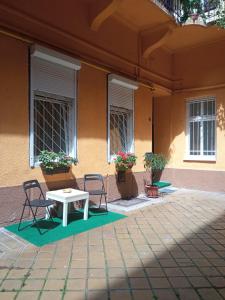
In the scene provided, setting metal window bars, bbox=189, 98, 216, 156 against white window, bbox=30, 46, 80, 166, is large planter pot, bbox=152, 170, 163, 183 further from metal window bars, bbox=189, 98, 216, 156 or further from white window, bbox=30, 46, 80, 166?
white window, bbox=30, 46, 80, 166

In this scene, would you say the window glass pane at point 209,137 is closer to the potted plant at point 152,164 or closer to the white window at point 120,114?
the potted plant at point 152,164

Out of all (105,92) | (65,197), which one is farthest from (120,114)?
(65,197)

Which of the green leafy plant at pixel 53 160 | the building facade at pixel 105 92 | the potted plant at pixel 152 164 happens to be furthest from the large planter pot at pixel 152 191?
the green leafy plant at pixel 53 160

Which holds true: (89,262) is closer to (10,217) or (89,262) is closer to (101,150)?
(10,217)

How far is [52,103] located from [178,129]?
Result: 181 inches

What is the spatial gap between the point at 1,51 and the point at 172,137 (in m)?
5.87

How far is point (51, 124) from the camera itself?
554 centimetres

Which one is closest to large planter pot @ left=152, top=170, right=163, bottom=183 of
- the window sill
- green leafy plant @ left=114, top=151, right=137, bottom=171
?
the window sill

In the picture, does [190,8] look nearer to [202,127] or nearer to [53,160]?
[202,127]

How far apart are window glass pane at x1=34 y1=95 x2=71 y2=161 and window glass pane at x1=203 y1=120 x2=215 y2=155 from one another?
4420 mm

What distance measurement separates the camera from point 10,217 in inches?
184

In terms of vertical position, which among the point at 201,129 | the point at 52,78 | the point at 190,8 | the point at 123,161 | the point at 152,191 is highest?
the point at 190,8

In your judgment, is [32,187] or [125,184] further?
[125,184]

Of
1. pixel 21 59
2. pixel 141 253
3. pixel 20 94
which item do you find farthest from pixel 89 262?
pixel 21 59
